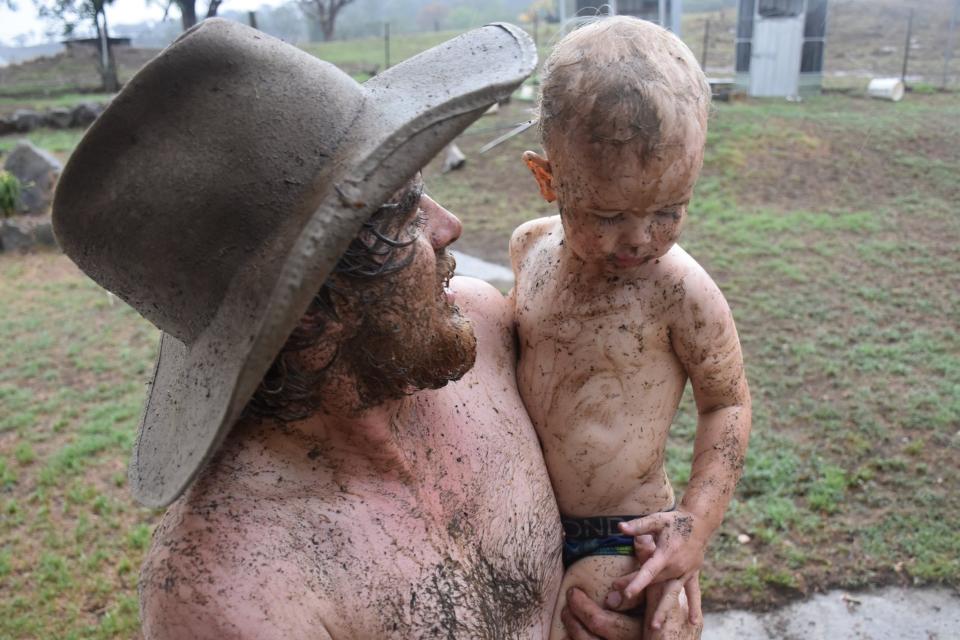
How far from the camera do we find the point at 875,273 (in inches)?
293

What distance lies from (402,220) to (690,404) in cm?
435

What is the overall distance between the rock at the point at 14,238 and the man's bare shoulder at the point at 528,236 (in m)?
9.88

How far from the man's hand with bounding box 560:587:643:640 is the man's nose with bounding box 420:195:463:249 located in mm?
838

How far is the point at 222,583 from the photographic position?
1.33 metres

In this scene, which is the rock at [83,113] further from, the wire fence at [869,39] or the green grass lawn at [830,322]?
the wire fence at [869,39]

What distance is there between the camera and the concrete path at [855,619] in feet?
11.7

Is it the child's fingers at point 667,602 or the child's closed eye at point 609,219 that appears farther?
the child's fingers at point 667,602

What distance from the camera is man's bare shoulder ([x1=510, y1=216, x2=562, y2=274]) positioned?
6.56 feet

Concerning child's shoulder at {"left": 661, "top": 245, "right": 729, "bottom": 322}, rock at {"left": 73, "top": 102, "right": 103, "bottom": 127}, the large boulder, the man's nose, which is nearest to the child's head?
child's shoulder at {"left": 661, "top": 245, "right": 729, "bottom": 322}

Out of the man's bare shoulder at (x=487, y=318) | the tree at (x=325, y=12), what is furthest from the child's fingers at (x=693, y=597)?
the tree at (x=325, y=12)

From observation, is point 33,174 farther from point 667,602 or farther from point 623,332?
point 667,602

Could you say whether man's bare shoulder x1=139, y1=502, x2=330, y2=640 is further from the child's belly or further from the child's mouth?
the child's mouth

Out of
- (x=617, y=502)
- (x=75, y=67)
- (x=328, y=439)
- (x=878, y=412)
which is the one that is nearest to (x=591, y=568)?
(x=617, y=502)

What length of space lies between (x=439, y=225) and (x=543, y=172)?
35cm
